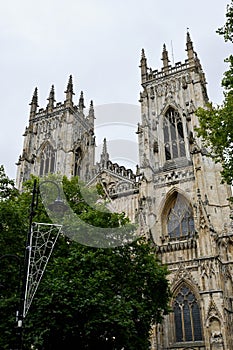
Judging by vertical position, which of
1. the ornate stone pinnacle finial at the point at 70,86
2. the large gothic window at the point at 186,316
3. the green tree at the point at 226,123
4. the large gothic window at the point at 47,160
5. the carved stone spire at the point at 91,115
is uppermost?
the ornate stone pinnacle finial at the point at 70,86

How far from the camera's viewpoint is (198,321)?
71.6 feet

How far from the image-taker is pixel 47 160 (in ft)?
122

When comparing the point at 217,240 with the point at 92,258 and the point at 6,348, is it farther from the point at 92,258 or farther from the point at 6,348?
the point at 6,348

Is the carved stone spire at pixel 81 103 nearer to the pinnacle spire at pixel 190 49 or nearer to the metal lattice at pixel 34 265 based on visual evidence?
the pinnacle spire at pixel 190 49

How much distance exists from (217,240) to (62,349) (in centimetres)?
1333

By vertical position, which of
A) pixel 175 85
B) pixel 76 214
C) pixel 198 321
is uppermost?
pixel 175 85

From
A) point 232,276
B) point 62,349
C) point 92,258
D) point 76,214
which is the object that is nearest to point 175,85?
point 232,276

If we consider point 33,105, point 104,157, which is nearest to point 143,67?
point 104,157

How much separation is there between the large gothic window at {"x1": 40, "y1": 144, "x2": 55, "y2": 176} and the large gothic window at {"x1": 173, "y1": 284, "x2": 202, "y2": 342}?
18406 millimetres

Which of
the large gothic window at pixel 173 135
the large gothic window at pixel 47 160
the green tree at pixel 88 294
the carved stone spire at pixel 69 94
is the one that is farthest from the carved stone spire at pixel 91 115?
the green tree at pixel 88 294

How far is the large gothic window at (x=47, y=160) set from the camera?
36.6 metres

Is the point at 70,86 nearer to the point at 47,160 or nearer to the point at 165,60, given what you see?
the point at 47,160

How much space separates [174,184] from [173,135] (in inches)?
226

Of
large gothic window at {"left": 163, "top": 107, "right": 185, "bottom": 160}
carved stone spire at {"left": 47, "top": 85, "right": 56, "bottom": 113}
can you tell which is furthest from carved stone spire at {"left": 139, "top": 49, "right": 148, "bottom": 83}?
carved stone spire at {"left": 47, "top": 85, "right": 56, "bottom": 113}
